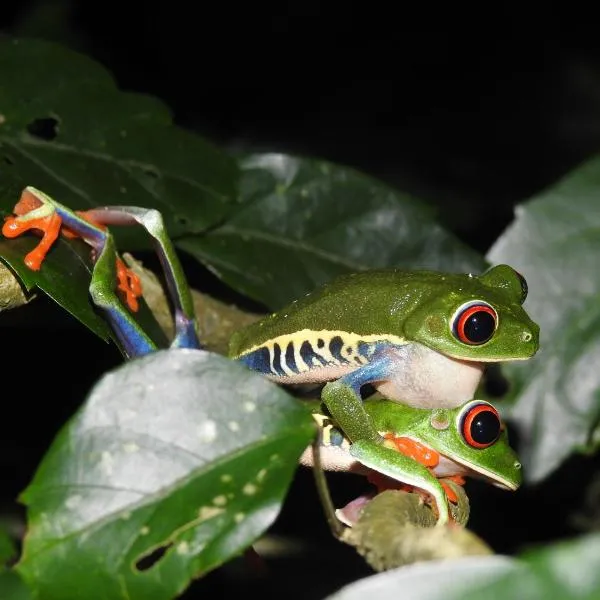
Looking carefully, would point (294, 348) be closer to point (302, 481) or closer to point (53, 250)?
point (53, 250)

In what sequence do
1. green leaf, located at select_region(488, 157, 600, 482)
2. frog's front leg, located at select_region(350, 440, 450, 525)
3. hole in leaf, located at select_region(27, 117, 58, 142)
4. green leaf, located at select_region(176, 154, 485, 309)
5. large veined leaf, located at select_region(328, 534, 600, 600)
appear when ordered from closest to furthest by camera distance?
large veined leaf, located at select_region(328, 534, 600, 600), frog's front leg, located at select_region(350, 440, 450, 525), green leaf, located at select_region(488, 157, 600, 482), hole in leaf, located at select_region(27, 117, 58, 142), green leaf, located at select_region(176, 154, 485, 309)

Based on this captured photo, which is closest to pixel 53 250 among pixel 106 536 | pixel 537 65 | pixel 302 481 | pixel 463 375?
pixel 106 536

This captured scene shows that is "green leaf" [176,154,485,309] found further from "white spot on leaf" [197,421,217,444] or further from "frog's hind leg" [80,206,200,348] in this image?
"white spot on leaf" [197,421,217,444]

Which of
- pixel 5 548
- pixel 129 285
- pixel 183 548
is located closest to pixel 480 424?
pixel 183 548

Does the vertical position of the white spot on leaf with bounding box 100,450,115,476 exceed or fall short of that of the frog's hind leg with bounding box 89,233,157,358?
it exceeds it

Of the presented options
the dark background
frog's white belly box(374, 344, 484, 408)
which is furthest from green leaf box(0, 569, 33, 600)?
the dark background

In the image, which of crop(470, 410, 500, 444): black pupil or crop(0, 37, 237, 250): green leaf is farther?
crop(0, 37, 237, 250): green leaf

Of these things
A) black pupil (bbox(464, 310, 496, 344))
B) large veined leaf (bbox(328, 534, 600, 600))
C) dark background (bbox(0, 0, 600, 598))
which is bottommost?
dark background (bbox(0, 0, 600, 598))

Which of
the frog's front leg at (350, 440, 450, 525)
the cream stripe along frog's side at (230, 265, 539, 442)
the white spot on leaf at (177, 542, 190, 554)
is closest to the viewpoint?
the white spot on leaf at (177, 542, 190, 554)
